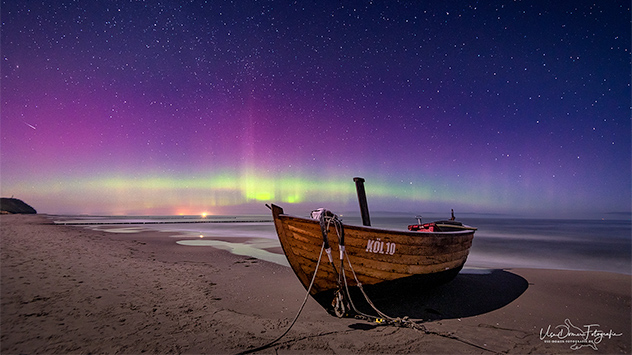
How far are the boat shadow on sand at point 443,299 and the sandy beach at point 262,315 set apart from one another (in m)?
0.04

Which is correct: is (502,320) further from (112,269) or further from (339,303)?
(112,269)

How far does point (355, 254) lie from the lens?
6.32 m

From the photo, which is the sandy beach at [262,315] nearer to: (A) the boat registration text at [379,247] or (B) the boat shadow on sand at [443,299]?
(B) the boat shadow on sand at [443,299]

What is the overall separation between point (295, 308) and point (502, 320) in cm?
472

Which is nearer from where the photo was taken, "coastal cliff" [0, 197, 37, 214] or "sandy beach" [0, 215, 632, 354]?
"sandy beach" [0, 215, 632, 354]

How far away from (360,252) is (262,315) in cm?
263

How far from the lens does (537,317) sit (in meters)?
6.45

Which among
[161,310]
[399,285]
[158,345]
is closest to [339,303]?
[399,285]

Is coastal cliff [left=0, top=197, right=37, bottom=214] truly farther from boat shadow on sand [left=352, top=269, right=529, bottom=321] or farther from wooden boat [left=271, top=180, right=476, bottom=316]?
boat shadow on sand [left=352, top=269, right=529, bottom=321]

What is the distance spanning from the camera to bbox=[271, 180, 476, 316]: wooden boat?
20.6 feet

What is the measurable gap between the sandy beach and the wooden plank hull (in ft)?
2.75

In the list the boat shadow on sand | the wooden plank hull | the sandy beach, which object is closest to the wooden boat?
the wooden plank hull

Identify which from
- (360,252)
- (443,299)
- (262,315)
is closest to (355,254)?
(360,252)

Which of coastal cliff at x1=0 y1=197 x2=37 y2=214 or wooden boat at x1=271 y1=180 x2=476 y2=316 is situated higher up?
coastal cliff at x1=0 y1=197 x2=37 y2=214
